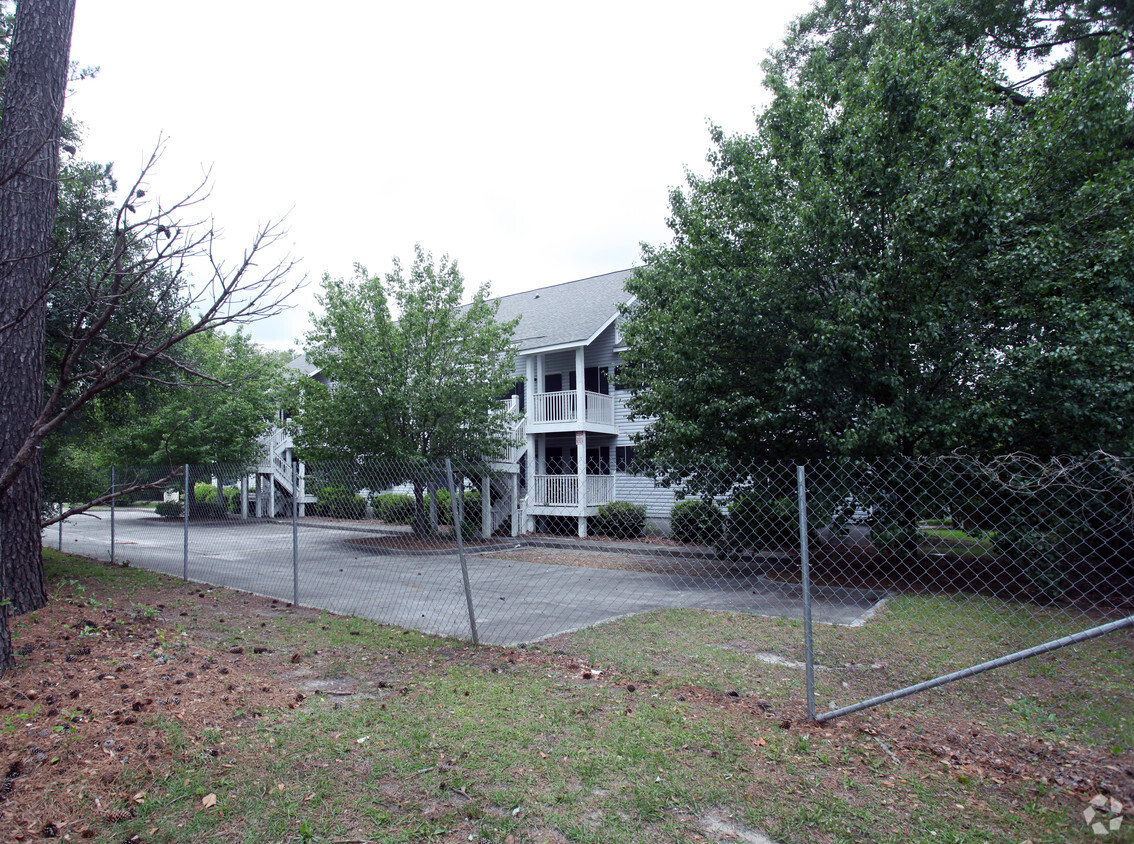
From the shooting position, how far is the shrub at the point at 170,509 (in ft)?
95.6

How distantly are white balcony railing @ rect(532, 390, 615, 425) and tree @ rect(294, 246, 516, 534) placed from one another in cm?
276

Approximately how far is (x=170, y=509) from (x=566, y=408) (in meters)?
20.7

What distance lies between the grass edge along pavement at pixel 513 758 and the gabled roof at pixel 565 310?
1373 cm

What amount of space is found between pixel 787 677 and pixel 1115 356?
6.99m

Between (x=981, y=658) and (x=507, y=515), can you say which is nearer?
(x=981, y=658)

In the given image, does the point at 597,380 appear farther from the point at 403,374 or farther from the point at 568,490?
the point at 403,374

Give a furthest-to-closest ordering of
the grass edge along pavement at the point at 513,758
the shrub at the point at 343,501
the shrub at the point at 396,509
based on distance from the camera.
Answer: the shrub at the point at 396,509
the shrub at the point at 343,501
the grass edge along pavement at the point at 513,758

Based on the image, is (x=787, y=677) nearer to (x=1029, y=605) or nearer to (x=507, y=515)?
(x=1029, y=605)

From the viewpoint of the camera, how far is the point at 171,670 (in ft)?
16.9

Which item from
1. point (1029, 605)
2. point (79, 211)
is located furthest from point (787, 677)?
point (79, 211)

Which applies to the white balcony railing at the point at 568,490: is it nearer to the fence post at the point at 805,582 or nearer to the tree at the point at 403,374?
the tree at the point at 403,374

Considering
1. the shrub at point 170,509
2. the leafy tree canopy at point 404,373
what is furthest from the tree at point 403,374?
the shrub at point 170,509

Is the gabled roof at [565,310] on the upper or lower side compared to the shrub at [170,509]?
upper

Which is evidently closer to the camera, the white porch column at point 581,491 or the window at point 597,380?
the white porch column at point 581,491
